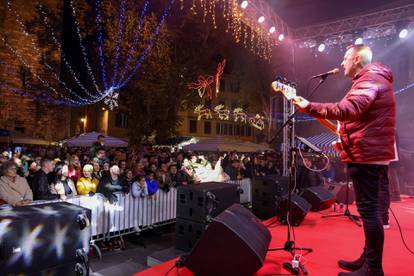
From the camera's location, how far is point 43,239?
8.39 feet

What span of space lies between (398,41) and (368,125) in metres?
14.0

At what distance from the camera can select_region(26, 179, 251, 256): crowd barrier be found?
556 cm

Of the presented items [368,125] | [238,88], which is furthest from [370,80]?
[238,88]

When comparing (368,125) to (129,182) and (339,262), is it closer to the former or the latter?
(339,262)

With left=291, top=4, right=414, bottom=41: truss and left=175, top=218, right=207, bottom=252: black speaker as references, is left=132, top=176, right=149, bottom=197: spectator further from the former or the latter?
left=291, top=4, right=414, bottom=41: truss

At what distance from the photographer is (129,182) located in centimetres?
650

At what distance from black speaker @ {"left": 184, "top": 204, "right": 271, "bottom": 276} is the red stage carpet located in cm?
7

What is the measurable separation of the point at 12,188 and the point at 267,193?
4.49 m

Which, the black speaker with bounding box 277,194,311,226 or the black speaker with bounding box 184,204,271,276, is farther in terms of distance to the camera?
the black speaker with bounding box 277,194,311,226

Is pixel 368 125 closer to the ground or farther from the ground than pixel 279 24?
closer to the ground

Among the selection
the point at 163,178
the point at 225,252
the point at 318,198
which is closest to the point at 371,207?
the point at 225,252

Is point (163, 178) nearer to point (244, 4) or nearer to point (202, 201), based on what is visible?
point (202, 201)

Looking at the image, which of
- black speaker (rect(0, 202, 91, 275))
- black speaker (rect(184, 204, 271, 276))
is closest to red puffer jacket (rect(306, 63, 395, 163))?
black speaker (rect(184, 204, 271, 276))

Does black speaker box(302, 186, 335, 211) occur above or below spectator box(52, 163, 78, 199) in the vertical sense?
below
